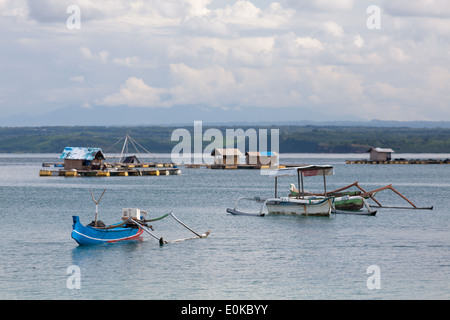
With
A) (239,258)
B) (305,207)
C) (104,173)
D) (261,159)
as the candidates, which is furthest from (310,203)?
(261,159)

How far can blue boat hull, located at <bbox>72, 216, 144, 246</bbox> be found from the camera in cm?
3934

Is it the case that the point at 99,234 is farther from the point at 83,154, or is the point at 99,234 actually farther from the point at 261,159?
→ the point at 261,159

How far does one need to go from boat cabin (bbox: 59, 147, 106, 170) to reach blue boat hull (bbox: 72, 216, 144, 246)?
8594cm

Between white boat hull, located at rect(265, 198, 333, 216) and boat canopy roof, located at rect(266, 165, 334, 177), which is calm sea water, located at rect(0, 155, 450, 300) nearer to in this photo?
white boat hull, located at rect(265, 198, 333, 216)

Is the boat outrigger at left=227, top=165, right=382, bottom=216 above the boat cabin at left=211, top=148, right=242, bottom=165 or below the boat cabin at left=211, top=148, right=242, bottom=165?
below

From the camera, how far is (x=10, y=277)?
32406mm

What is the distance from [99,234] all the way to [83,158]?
8980 cm

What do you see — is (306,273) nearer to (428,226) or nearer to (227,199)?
(428,226)

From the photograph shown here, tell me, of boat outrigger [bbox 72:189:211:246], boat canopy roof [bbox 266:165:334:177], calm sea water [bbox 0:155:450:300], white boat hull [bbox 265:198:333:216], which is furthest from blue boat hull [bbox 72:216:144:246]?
boat canopy roof [bbox 266:165:334:177]

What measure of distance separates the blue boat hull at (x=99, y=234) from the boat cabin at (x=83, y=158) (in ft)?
282

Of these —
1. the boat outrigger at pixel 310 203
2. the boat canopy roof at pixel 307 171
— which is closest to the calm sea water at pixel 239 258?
the boat outrigger at pixel 310 203
